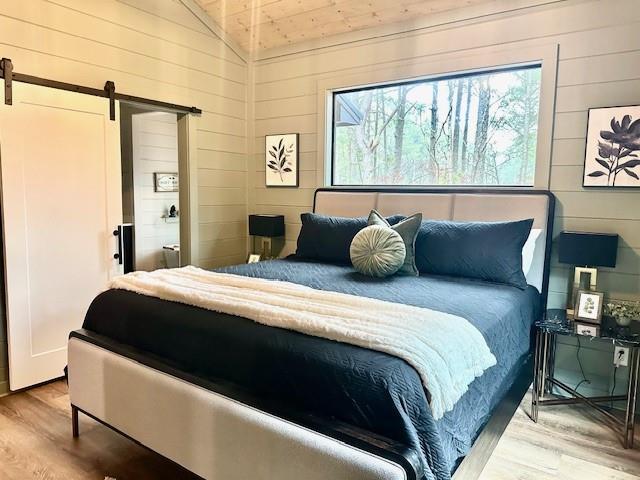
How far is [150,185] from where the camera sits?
18.4ft

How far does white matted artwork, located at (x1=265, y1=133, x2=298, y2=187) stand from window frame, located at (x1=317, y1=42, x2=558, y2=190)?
0.29 m

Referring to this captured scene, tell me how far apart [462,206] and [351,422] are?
2.26 meters

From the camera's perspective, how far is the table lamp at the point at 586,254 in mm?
2717

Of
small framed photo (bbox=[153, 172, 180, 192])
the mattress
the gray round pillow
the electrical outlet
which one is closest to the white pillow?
the mattress

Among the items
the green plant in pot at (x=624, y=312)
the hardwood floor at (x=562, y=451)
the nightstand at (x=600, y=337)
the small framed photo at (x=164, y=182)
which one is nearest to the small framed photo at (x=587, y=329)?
the nightstand at (x=600, y=337)

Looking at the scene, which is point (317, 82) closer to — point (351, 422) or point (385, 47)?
point (385, 47)

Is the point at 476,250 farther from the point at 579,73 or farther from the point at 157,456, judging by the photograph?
the point at 157,456

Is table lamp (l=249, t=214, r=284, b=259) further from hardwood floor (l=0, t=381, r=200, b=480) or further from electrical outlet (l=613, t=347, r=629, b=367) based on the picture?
electrical outlet (l=613, t=347, r=629, b=367)

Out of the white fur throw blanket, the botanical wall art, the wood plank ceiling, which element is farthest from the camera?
the wood plank ceiling

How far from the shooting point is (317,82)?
424 cm

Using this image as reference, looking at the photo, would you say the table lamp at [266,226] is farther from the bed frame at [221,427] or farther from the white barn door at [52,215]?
the bed frame at [221,427]

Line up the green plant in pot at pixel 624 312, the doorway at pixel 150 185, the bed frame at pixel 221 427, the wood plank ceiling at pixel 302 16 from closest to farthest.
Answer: the bed frame at pixel 221 427 → the green plant in pot at pixel 624 312 → the wood plank ceiling at pixel 302 16 → the doorway at pixel 150 185

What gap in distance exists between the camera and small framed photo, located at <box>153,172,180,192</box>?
5.67 metres

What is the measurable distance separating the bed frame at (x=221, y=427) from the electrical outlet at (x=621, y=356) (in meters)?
0.55
